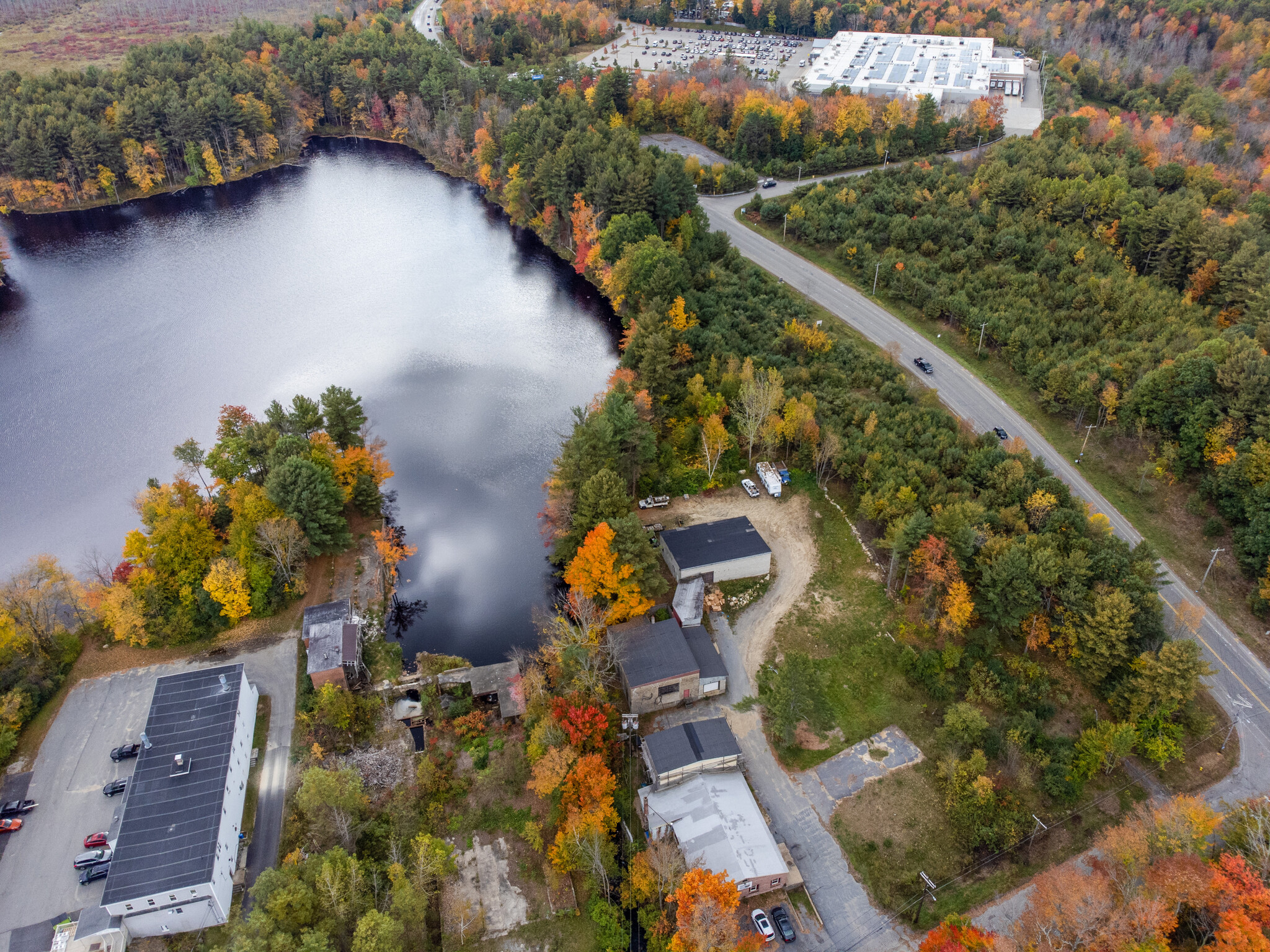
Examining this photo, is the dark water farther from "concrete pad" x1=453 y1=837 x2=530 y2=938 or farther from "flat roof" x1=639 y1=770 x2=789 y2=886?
"flat roof" x1=639 y1=770 x2=789 y2=886

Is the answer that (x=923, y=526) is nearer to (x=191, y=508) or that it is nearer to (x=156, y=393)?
(x=191, y=508)

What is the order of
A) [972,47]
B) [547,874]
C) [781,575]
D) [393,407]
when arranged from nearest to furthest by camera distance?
[547,874], [781,575], [393,407], [972,47]

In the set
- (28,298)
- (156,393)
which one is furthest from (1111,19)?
(28,298)

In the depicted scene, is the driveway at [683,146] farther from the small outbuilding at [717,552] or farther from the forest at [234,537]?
the forest at [234,537]

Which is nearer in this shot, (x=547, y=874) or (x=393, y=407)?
(x=547, y=874)

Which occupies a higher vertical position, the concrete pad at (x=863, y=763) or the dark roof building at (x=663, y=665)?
the dark roof building at (x=663, y=665)

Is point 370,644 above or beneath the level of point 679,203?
beneath

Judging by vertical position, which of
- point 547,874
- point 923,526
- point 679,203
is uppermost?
point 679,203

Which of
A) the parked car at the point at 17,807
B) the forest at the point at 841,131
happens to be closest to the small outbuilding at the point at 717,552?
the parked car at the point at 17,807
